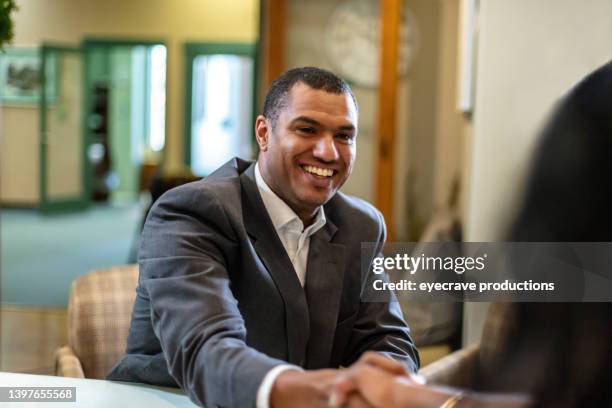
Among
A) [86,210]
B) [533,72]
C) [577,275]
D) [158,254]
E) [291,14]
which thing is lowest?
[86,210]

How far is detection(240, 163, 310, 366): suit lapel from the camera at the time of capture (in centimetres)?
135

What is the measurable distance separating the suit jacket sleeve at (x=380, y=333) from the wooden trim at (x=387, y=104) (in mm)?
4558

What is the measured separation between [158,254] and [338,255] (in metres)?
0.33

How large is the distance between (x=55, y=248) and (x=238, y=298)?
7088mm

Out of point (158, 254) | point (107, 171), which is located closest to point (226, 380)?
point (158, 254)

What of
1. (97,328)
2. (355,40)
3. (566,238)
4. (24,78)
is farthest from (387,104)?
(24,78)

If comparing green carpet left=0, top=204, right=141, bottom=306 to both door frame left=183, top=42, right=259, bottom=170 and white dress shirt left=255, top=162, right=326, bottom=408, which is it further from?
white dress shirt left=255, top=162, right=326, bottom=408

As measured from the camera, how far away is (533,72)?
268 cm

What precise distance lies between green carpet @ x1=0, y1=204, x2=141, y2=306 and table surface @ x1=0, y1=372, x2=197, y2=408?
468cm

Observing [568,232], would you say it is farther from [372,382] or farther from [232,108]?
[232,108]

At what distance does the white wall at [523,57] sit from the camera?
8.16 ft

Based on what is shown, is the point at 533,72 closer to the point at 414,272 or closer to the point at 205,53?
the point at 414,272

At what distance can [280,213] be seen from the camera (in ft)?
4.78

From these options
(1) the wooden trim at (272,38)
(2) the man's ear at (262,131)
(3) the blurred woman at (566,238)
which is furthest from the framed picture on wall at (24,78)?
(3) the blurred woman at (566,238)
